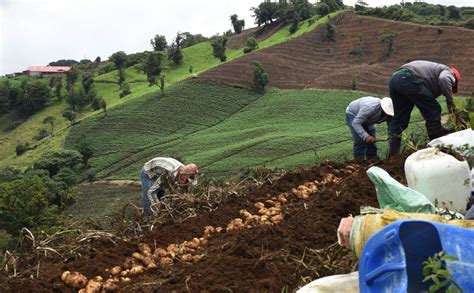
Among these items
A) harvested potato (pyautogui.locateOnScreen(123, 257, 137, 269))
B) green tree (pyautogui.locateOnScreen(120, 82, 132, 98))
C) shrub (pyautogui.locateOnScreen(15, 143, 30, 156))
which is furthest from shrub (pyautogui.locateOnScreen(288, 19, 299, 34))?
harvested potato (pyautogui.locateOnScreen(123, 257, 137, 269))

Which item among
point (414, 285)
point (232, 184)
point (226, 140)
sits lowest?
point (226, 140)

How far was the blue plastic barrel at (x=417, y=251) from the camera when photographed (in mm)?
1657

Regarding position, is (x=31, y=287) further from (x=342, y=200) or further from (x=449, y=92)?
(x=449, y=92)

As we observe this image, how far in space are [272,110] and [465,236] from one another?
1492 inches

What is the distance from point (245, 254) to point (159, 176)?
3634mm

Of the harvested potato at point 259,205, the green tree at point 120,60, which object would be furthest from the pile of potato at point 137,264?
the green tree at point 120,60

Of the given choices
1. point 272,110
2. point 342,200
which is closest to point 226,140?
point 272,110

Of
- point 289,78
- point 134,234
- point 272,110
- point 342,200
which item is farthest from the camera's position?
point 289,78

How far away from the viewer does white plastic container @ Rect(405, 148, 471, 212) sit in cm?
307

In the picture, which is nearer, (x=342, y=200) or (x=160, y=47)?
(x=342, y=200)

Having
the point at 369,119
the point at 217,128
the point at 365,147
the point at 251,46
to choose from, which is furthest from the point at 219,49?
the point at 369,119

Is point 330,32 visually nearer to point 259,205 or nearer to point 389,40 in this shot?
point 389,40

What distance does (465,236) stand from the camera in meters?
1.73

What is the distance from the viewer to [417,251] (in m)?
1.69
